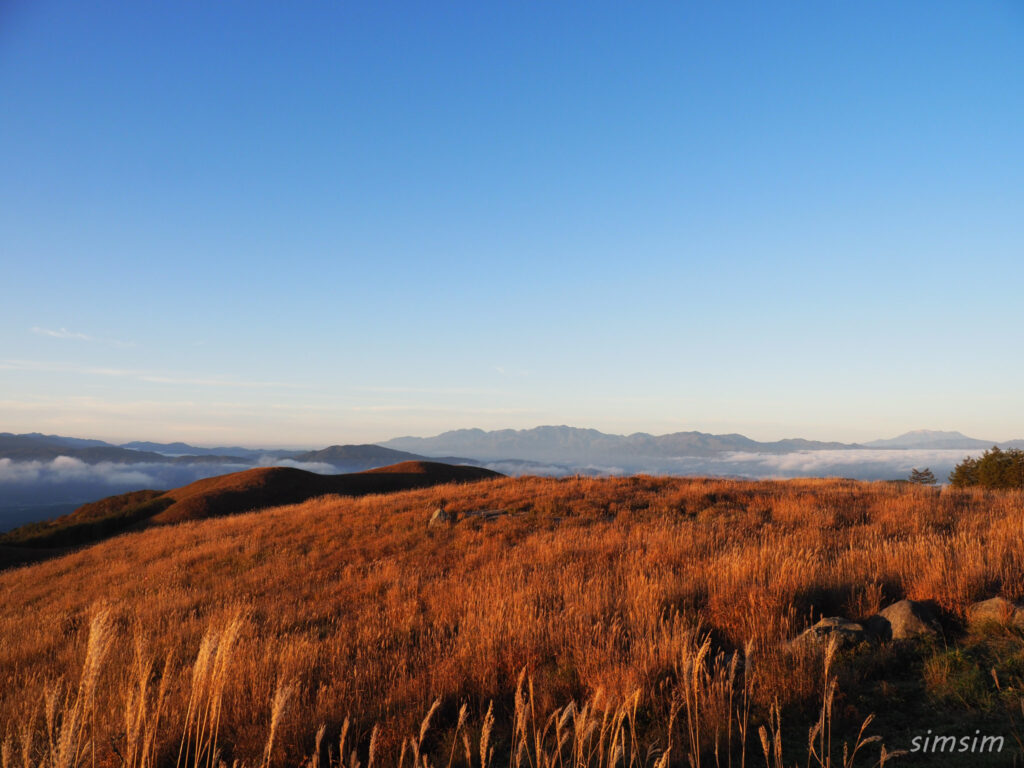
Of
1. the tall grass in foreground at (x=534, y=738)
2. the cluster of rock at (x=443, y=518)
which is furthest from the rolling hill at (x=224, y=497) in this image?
the tall grass in foreground at (x=534, y=738)

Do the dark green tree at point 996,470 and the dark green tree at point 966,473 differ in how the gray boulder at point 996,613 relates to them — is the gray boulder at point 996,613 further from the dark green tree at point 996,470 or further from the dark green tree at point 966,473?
the dark green tree at point 966,473

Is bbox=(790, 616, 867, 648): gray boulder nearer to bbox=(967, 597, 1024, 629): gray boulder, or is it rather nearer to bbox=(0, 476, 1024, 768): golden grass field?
bbox=(0, 476, 1024, 768): golden grass field

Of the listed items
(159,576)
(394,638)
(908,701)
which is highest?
(908,701)

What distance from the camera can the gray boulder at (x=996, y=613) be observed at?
4758mm

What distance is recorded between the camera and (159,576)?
13.4 m

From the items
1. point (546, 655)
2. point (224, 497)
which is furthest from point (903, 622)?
point (224, 497)

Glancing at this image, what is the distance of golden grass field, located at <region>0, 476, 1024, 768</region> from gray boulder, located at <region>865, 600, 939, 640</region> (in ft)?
0.66

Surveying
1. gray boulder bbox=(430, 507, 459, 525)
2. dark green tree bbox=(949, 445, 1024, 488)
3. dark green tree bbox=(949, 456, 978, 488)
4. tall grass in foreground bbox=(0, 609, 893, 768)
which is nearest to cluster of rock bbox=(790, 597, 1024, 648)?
tall grass in foreground bbox=(0, 609, 893, 768)

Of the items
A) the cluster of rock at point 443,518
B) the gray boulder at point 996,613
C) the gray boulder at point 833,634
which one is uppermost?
the gray boulder at point 996,613

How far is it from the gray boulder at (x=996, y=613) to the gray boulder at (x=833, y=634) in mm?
1155

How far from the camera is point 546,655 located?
5.07m

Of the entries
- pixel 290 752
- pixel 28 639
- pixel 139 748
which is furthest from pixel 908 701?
pixel 28 639

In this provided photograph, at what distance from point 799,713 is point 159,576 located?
49.3 feet

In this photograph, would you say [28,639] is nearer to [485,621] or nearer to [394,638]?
[394,638]
